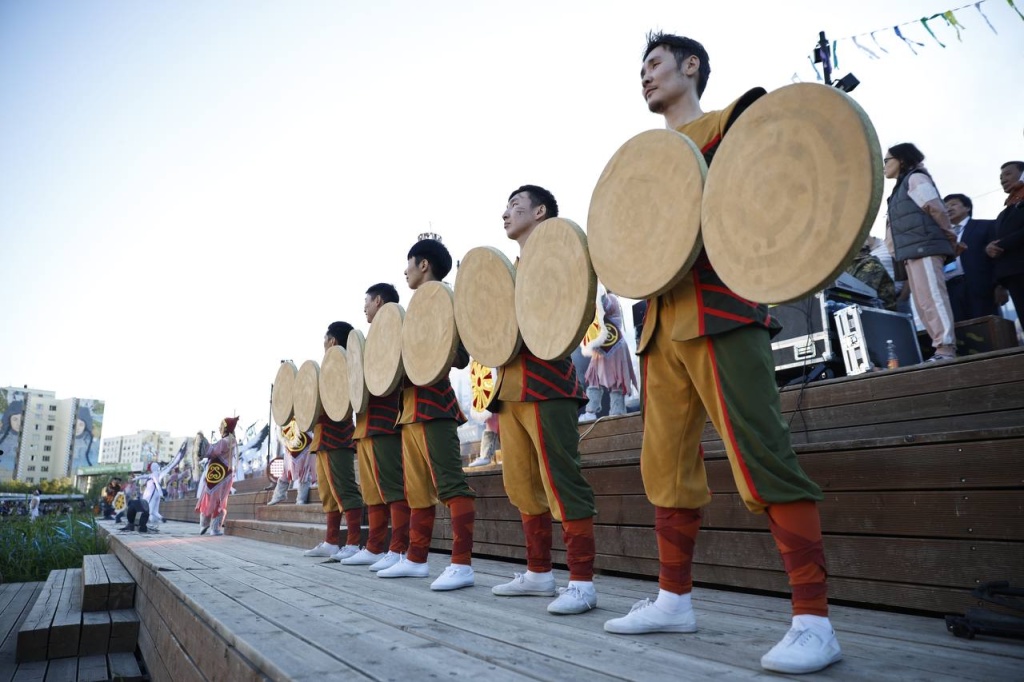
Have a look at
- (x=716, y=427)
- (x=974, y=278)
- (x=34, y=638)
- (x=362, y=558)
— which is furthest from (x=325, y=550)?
(x=974, y=278)

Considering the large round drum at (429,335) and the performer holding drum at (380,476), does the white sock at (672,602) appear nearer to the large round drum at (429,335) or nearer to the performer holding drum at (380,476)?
the large round drum at (429,335)

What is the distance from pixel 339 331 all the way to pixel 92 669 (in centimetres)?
285

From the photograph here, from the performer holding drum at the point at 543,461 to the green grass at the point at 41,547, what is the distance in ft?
Answer: 27.5

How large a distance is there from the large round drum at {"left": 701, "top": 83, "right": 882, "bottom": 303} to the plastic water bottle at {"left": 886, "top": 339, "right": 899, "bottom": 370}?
3009 mm

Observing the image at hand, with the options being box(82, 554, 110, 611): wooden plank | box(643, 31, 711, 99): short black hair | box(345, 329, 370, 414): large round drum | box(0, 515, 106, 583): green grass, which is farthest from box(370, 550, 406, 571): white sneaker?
box(0, 515, 106, 583): green grass

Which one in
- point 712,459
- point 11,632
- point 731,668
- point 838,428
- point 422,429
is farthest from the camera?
point 11,632

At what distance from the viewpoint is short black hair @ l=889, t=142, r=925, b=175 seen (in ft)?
14.0

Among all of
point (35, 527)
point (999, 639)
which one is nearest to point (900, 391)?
point (999, 639)

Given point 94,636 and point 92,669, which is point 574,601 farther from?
point 94,636

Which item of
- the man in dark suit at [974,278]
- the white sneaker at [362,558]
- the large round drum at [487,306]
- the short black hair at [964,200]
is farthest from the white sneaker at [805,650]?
the short black hair at [964,200]

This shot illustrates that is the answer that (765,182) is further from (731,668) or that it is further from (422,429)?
(422,429)

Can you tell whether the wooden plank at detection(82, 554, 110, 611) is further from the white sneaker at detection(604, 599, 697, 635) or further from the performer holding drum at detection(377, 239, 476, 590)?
the white sneaker at detection(604, 599, 697, 635)

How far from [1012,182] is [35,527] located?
12.5 meters

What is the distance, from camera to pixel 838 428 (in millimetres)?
3182
